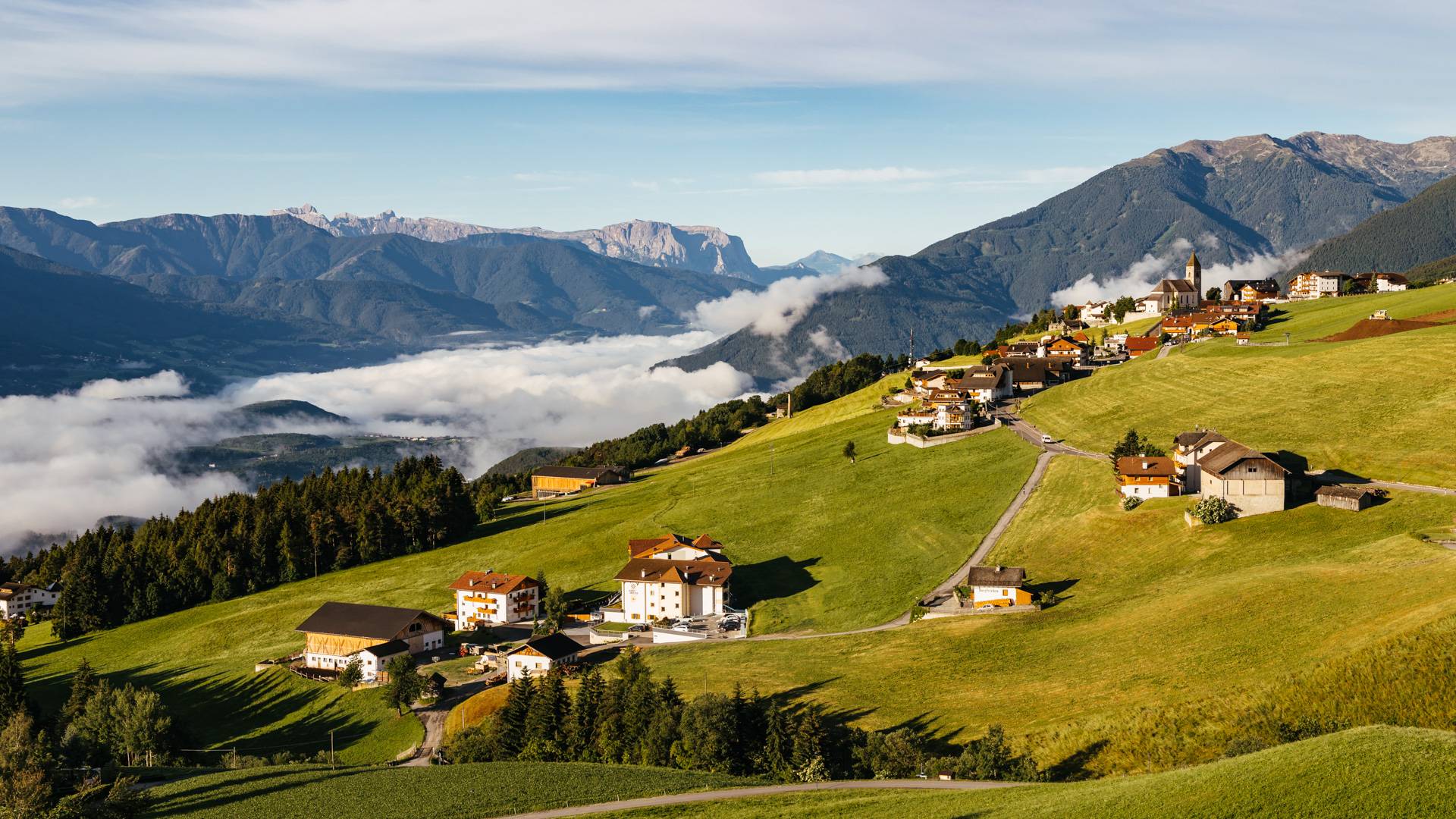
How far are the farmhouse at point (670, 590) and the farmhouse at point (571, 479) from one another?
245 ft

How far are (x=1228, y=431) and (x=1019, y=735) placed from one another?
2623 inches

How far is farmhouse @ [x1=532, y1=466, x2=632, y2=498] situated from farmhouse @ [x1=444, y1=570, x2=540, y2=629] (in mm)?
67362

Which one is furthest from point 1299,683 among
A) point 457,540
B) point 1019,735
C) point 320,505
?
point 320,505

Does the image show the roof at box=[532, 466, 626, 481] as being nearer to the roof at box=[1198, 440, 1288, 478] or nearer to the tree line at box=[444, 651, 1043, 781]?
the tree line at box=[444, 651, 1043, 781]

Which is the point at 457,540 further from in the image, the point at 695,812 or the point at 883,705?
the point at 695,812

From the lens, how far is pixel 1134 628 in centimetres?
7019

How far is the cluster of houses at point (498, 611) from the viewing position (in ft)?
328

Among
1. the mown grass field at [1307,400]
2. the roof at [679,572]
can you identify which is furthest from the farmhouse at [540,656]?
the mown grass field at [1307,400]

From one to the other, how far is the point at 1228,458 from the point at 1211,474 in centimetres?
186

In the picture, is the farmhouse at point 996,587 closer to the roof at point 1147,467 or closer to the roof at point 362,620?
the roof at point 1147,467

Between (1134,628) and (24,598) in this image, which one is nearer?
(1134,628)

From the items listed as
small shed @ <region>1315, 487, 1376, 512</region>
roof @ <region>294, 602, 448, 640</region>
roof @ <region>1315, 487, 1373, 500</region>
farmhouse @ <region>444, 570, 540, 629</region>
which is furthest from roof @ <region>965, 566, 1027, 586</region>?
roof @ <region>294, 602, 448, 640</region>

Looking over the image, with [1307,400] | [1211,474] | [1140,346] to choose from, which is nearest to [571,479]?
[1140,346]

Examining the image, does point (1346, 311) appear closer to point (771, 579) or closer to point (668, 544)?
point (771, 579)
